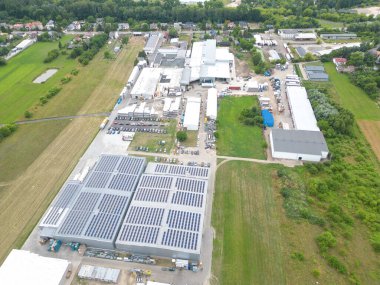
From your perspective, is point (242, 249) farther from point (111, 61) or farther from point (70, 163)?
point (111, 61)

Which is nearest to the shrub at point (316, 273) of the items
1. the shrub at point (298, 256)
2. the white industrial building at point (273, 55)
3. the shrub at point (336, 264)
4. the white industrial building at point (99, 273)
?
the shrub at point (298, 256)

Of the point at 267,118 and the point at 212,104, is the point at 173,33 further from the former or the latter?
the point at 267,118

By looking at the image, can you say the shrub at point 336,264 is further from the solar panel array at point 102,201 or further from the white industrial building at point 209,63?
the white industrial building at point 209,63

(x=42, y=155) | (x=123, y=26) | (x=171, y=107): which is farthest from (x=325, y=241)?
(x=123, y=26)

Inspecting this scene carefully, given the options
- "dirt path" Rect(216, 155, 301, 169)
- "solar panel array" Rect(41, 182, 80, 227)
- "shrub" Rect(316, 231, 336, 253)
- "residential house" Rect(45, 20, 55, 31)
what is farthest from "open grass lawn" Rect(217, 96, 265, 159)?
"residential house" Rect(45, 20, 55, 31)

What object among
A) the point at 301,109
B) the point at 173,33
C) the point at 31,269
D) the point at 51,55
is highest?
the point at 173,33
